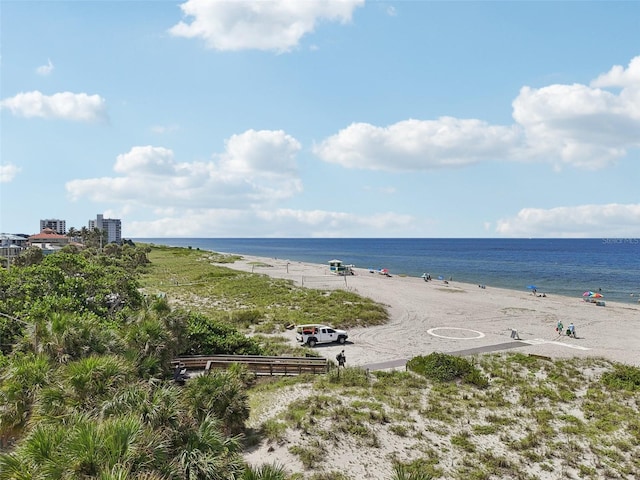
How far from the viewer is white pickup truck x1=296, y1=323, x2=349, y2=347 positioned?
30.6 metres

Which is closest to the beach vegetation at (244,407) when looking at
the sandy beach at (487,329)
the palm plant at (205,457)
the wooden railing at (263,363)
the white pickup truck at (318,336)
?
the palm plant at (205,457)

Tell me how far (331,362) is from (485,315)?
2548 centimetres

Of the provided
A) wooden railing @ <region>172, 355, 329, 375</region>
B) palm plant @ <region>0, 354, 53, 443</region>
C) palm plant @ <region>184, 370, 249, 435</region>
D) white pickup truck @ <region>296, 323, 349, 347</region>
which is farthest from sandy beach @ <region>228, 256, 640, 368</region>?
palm plant @ <region>0, 354, 53, 443</region>

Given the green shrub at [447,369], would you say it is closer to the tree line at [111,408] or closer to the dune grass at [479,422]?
the dune grass at [479,422]

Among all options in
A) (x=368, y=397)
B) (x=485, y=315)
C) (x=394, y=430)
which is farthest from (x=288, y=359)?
(x=485, y=315)

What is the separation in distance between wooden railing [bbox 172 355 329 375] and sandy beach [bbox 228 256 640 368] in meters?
2.92

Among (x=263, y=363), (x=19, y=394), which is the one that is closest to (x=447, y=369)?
(x=263, y=363)

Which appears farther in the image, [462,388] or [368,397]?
[462,388]

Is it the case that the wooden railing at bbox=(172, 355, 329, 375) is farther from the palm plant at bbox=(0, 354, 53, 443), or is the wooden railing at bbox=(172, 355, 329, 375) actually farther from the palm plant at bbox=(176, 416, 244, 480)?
the palm plant at bbox=(176, 416, 244, 480)

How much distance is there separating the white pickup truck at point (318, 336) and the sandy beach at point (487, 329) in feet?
2.23

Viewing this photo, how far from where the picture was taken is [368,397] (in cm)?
1962

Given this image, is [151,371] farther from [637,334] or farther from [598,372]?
[637,334]

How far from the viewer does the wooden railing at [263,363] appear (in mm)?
23828

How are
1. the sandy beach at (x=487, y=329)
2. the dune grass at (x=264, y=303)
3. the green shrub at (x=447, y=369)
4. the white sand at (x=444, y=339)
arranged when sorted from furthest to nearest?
the dune grass at (x=264, y=303) < the sandy beach at (x=487, y=329) < the green shrub at (x=447, y=369) < the white sand at (x=444, y=339)
